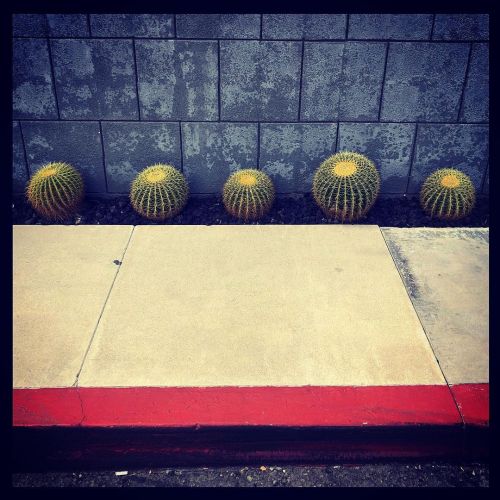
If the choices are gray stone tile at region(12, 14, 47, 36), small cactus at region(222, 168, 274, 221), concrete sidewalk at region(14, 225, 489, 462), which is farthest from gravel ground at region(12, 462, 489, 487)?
gray stone tile at region(12, 14, 47, 36)

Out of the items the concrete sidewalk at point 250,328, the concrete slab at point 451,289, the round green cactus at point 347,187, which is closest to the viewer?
the concrete sidewalk at point 250,328

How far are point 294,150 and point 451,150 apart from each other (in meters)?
1.68

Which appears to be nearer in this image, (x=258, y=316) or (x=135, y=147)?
(x=258, y=316)

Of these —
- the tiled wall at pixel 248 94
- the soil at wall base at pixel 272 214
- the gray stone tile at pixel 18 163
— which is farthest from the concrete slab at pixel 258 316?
the gray stone tile at pixel 18 163

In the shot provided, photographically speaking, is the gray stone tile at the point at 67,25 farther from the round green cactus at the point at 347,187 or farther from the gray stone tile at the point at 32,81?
the round green cactus at the point at 347,187

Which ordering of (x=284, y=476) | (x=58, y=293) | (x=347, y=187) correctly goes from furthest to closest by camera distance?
(x=347, y=187)
(x=58, y=293)
(x=284, y=476)

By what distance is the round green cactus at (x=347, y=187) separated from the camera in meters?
Answer: 4.26

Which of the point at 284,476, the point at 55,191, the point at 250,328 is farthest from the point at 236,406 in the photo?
the point at 55,191

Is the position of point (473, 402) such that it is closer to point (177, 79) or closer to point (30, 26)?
point (177, 79)

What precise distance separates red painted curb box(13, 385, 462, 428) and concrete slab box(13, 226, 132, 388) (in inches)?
7.2

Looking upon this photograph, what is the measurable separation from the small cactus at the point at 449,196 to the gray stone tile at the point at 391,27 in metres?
1.38

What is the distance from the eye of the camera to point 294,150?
15.9 feet

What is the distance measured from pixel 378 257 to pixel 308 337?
1.24 meters
